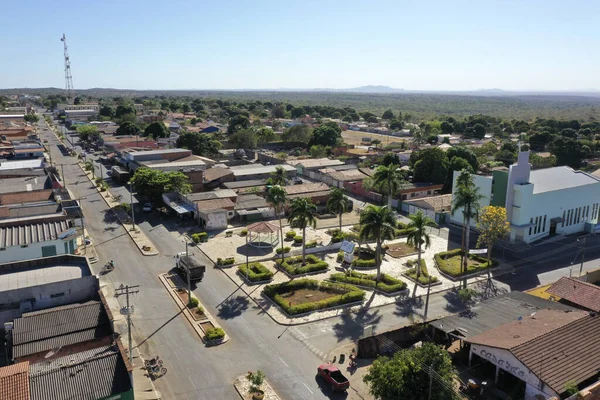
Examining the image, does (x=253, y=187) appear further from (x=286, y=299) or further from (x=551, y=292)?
(x=551, y=292)

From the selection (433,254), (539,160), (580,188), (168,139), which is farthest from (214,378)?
(168,139)

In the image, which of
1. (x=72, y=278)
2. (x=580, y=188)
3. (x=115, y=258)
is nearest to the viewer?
(x=72, y=278)

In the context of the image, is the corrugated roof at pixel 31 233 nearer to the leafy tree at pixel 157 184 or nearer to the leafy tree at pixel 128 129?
the leafy tree at pixel 157 184

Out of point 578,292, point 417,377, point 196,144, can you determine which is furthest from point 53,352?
point 196,144

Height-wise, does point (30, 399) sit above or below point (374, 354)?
above

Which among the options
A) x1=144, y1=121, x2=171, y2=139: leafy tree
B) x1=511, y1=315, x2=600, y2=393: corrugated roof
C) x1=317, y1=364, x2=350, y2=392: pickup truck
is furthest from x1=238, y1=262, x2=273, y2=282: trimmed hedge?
x1=144, y1=121, x2=171, y2=139: leafy tree

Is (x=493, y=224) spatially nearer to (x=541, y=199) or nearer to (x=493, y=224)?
(x=493, y=224)
